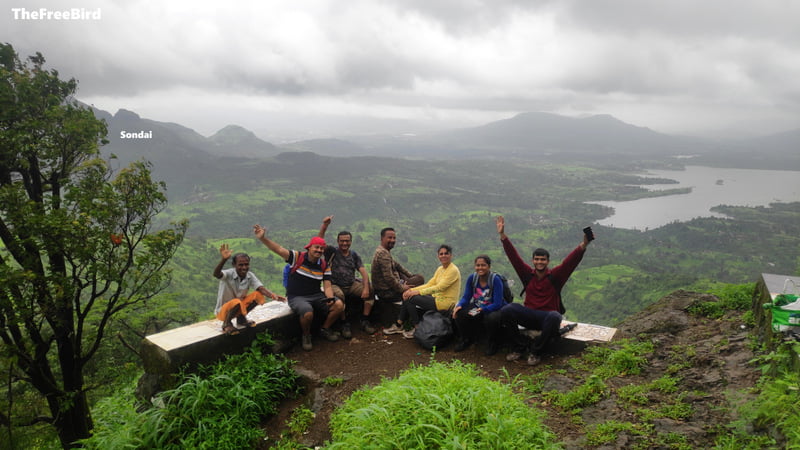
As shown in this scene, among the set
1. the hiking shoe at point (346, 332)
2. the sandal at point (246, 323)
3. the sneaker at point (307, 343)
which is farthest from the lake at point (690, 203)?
the sandal at point (246, 323)

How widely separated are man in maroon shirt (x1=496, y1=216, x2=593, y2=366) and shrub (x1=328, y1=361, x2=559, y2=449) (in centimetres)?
169

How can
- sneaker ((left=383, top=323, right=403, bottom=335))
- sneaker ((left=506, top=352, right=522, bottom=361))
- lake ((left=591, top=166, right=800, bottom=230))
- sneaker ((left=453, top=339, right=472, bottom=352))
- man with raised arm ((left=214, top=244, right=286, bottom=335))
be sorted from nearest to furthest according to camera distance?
sneaker ((left=506, top=352, right=522, bottom=361))
man with raised arm ((left=214, top=244, right=286, bottom=335))
sneaker ((left=453, top=339, right=472, bottom=352))
sneaker ((left=383, top=323, right=403, bottom=335))
lake ((left=591, top=166, right=800, bottom=230))

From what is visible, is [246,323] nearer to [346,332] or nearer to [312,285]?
[312,285]

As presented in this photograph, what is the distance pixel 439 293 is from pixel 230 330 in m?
2.91

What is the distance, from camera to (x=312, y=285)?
240 inches

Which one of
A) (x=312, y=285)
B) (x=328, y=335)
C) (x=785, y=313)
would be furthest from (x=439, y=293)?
(x=785, y=313)

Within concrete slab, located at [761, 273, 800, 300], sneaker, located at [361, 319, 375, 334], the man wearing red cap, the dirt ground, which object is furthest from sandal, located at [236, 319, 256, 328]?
concrete slab, located at [761, 273, 800, 300]

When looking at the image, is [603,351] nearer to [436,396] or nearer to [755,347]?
[755,347]

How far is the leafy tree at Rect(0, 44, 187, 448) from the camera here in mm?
6008

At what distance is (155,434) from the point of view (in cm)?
391

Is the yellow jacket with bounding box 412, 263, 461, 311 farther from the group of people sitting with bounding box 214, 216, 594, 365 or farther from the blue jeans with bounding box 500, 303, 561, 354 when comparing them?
the blue jeans with bounding box 500, 303, 561, 354

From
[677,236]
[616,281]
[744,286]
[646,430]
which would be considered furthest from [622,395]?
[677,236]

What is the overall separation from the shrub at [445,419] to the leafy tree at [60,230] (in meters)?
5.17

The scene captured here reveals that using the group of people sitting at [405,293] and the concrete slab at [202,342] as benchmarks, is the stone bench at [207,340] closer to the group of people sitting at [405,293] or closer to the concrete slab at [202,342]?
the concrete slab at [202,342]
